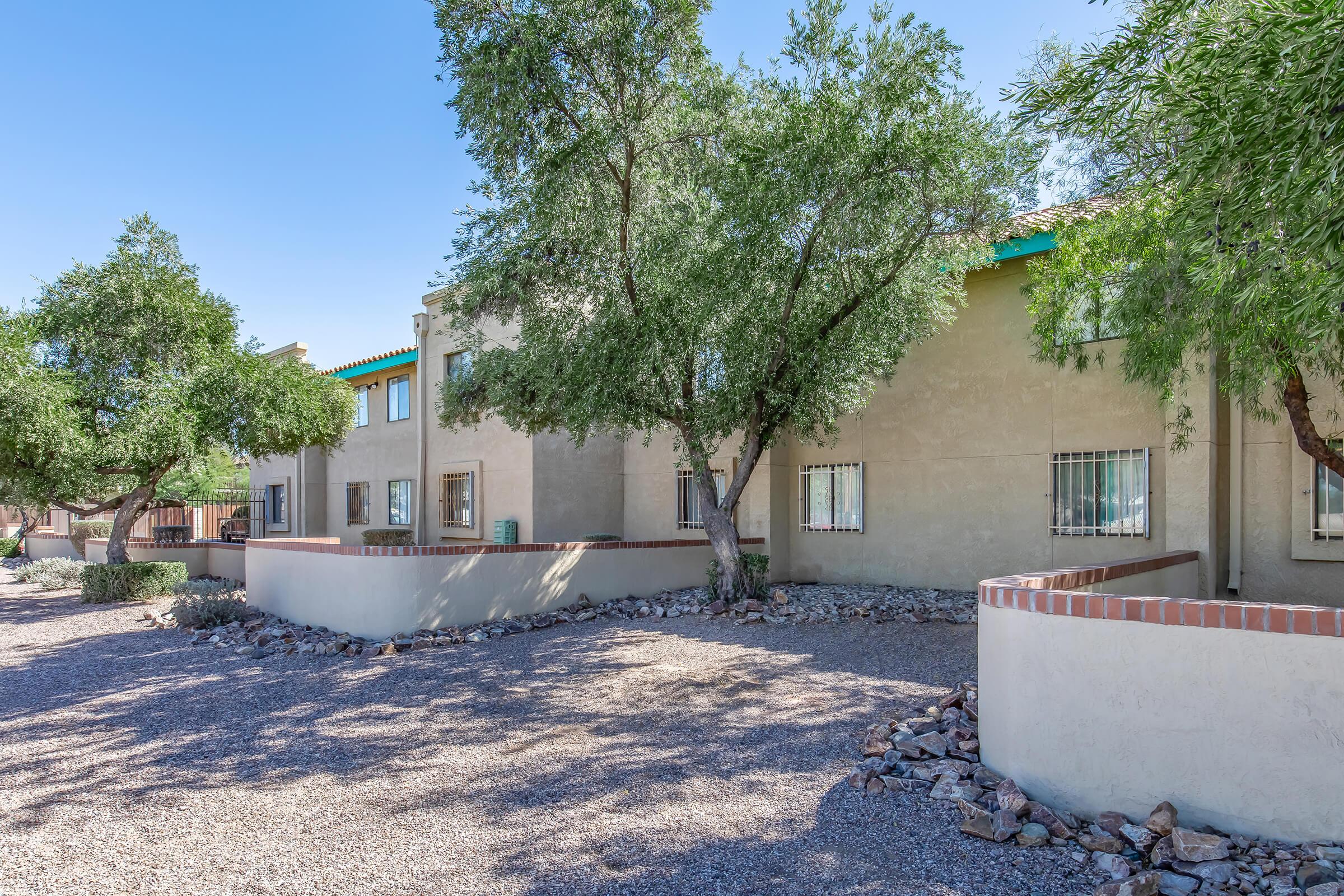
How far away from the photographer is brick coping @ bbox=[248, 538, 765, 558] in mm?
8969

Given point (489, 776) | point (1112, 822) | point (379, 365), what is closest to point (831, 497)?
point (489, 776)

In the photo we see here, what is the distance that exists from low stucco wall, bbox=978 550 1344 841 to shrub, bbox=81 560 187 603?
14.3 m

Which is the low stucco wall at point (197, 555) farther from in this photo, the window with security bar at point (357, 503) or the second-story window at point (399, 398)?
the second-story window at point (399, 398)

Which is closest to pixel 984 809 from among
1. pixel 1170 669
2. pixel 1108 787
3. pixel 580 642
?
pixel 1108 787

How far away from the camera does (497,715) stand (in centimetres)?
588

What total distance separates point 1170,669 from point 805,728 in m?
2.48

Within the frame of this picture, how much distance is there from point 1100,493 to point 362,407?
659 inches

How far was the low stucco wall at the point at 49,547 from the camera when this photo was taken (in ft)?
67.7

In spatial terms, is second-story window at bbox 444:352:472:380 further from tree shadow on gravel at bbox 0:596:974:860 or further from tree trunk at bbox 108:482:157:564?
tree shadow on gravel at bbox 0:596:974:860

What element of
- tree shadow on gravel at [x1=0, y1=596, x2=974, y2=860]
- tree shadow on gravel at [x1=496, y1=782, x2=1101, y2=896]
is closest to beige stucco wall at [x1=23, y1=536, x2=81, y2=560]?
tree shadow on gravel at [x1=0, y1=596, x2=974, y2=860]

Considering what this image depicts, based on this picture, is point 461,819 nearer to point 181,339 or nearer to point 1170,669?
point 1170,669

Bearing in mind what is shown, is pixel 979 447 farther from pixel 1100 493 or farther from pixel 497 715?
pixel 497 715

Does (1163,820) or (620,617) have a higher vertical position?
(1163,820)

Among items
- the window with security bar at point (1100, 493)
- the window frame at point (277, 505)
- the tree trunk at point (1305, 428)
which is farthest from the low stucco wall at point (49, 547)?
the tree trunk at point (1305, 428)
